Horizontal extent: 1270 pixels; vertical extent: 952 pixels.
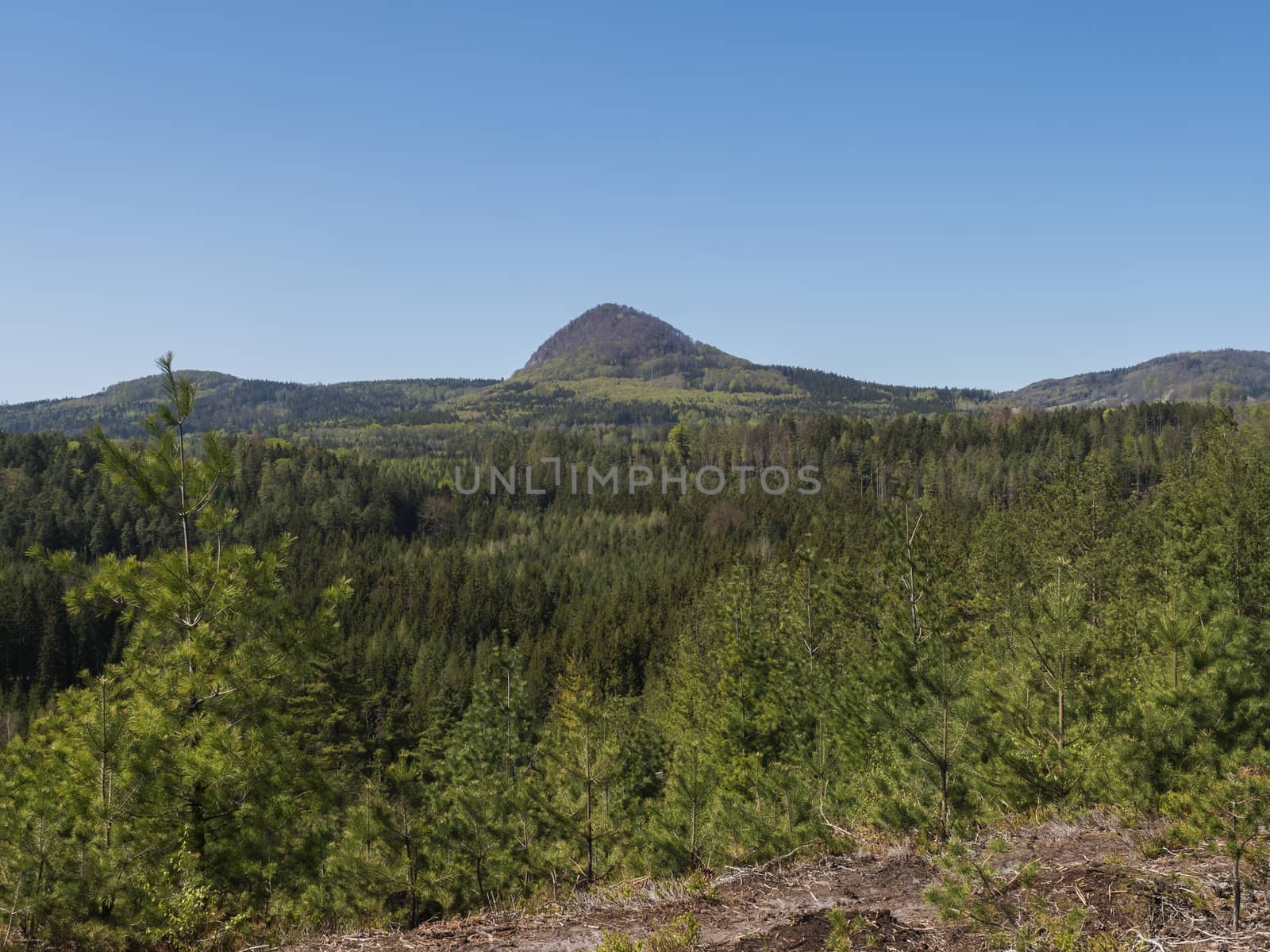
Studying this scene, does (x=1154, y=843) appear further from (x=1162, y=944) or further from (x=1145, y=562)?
(x=1145, y=562)

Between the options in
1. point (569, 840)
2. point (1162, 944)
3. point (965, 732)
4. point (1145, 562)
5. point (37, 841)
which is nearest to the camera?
point (1162, 944)

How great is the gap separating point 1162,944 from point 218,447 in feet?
38.8

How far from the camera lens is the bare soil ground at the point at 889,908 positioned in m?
5.92

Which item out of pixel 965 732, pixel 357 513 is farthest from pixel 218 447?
pixel 357 513

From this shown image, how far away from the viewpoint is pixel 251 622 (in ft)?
A: 36.0

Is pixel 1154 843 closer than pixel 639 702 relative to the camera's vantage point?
Yes

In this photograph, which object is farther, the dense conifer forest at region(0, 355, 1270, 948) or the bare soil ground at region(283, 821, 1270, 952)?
the dense conifer forest at region(0, 355, 1270, 948)

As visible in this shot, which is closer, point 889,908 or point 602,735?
point 889,908

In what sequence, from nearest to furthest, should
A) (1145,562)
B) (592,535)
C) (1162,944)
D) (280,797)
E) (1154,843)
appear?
(1162,944) < (1154,843) < (280,797) < (1145,562) < (592,535)

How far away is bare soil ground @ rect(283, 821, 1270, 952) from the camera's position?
5918 millimetres

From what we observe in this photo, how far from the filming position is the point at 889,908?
24.1 feet

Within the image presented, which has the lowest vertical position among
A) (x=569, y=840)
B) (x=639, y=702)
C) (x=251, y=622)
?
(x=639, y=702)

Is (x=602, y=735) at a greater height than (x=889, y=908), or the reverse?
(x=889, y=908)

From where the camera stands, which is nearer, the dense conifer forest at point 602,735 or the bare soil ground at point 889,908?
the bare soil ground at point 889,908
